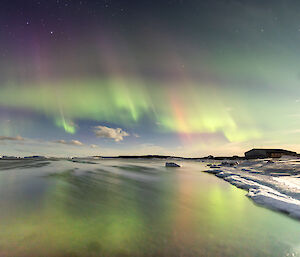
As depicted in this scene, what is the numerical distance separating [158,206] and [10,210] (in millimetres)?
10125

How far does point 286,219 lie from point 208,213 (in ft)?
14.9

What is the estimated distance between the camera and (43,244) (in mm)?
6543

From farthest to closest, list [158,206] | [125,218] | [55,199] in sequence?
1. [55,199]
2. [158,206]
3. [125,218]

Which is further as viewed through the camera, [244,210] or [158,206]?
[158,206]

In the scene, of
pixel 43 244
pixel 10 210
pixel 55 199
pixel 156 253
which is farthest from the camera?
pixel 55 199

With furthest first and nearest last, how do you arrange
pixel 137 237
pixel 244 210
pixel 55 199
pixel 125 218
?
pixel 55 199 < pixel 244 210 < pixel 125 218 < pixel 137 237

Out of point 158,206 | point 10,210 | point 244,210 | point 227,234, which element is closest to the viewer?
point 227,234

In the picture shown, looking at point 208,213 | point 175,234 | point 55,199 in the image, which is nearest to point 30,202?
point 55,199

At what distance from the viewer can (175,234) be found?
7816 mm

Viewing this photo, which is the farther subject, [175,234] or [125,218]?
[125,218]

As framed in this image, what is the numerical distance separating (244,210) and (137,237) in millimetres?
9009

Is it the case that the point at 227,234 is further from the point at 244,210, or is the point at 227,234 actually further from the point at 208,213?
the point at 244,210

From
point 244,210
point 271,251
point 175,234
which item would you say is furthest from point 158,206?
point 271,251

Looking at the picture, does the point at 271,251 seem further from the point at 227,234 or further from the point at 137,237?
the point at 137,237
